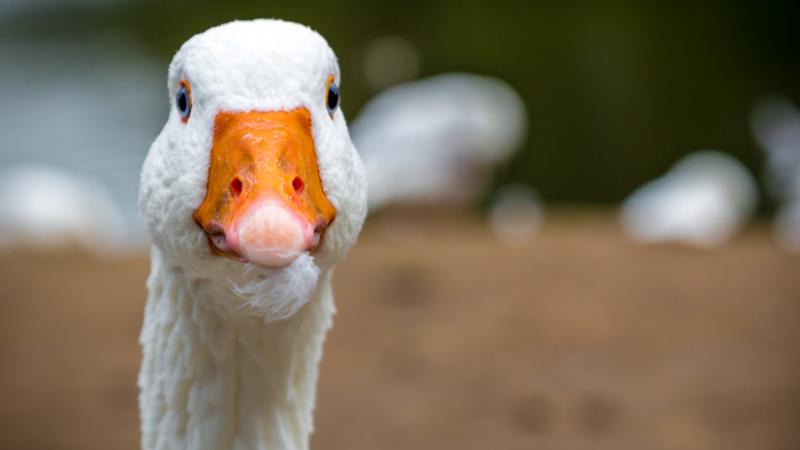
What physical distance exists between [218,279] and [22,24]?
16009 mm

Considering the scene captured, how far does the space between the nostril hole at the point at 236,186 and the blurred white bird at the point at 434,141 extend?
25.4 feet

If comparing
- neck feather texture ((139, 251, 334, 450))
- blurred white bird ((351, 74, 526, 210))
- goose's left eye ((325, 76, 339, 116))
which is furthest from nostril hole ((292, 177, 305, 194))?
blurred white bird ((351, 74, 526, 210))

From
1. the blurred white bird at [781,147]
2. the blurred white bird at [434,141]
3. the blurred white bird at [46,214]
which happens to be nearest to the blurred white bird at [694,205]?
the blurred white bird at [781,147]

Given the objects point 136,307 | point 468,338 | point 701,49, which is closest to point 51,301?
point 136,307

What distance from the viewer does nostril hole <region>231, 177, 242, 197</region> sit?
143 cm

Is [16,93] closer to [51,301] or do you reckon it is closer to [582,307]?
[51,301]

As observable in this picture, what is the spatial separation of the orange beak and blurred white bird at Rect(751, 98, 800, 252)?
8.20m

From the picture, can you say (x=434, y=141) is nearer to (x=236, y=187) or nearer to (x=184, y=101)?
(x=184, y=101)

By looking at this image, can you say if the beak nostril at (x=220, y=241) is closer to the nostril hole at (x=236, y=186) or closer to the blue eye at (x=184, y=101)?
the nostril hole at (x=236, y=186)

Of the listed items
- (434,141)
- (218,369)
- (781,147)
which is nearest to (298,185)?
(218,369)

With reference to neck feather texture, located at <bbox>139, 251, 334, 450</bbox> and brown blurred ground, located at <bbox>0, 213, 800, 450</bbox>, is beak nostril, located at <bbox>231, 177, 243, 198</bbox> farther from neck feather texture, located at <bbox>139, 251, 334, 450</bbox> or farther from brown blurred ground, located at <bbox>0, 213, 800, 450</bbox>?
brown blurred ground, located at <bbox>0, 213, 800, 450</bbox>

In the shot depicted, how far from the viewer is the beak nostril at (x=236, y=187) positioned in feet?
4.67

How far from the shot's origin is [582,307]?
528 centimetres

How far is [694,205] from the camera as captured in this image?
8.44 metres
